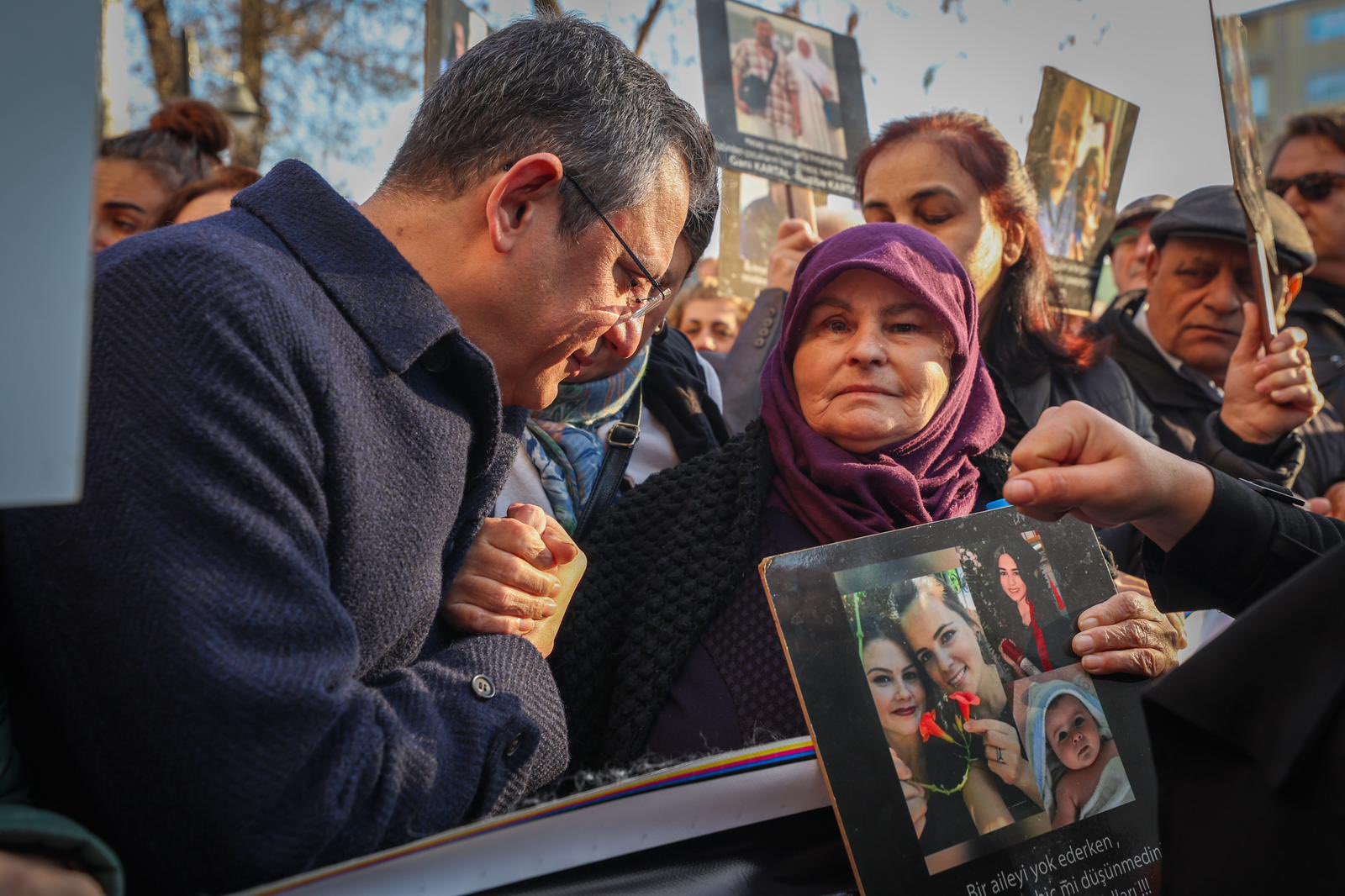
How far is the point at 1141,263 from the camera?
5008 mm

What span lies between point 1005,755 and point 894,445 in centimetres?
85

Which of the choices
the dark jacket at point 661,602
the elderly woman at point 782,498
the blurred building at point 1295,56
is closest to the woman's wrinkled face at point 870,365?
the elderly woman at point 782,498

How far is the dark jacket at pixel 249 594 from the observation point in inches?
49.0

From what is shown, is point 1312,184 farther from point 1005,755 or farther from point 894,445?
point 1005,755

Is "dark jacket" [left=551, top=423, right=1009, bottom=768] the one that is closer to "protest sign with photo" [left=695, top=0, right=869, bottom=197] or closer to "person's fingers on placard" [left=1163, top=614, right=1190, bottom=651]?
"person's fingers on placard" [left=1163, top=614, right=1190, bottom=651]

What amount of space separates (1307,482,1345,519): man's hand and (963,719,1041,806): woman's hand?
1.98 metres

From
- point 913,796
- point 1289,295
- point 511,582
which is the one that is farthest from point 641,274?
point 1289,295

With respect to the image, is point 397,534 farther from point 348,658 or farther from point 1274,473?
point 1274,473

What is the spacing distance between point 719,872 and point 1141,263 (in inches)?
167

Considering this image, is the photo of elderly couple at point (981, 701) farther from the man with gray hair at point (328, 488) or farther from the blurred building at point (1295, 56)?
the blurred building at point (1295, 56)

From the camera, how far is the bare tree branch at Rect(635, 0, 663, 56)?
3453 mm

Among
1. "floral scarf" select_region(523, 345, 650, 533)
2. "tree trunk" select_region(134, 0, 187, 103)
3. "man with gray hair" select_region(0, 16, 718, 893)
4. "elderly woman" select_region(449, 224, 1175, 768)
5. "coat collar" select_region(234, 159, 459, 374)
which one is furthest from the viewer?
"tree trunk" select_region(134, 0, 187, 103)

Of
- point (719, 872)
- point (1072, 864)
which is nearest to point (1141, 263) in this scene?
point (1072, 864)

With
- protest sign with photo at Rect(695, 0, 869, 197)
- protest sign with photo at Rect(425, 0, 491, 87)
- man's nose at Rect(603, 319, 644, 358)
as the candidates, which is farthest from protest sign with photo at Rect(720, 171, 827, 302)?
man's nose at Rect(603, 319, 644, 358)
